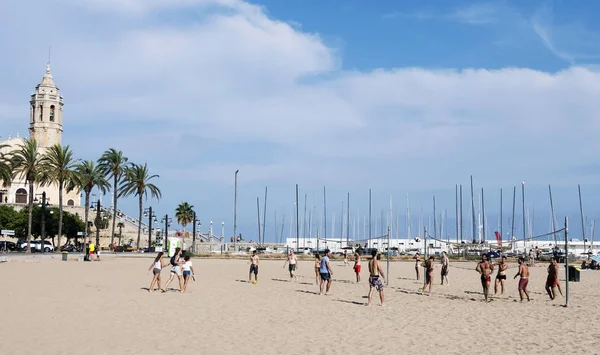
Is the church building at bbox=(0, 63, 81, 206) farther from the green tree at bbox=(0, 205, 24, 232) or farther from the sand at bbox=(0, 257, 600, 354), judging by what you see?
the sand at bbox=(0, 257, 600, 354)

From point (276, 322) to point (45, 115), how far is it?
9977 centimetres

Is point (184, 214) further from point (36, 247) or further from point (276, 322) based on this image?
point (276, 322)

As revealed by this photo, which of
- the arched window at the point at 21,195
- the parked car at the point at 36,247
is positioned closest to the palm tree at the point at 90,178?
the parked car at the point at 36,247

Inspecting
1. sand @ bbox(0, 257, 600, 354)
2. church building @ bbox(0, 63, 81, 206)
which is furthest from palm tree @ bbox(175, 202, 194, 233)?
sand @ bbox(0, 257, 600, 354)

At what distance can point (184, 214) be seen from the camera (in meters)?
94.2

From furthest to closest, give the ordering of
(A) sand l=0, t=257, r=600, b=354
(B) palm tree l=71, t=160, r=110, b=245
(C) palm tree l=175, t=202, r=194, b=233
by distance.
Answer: (C) palm tree l=175, t=202, r=194, b=233 → (B) palm tree l=71, t=160, r=110, b=245 → (A) sand l=0, t=257, r=600, b=354

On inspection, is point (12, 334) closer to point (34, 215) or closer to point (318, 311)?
Result: point (318, 311)

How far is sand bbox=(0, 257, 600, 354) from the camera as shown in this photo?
11461mm

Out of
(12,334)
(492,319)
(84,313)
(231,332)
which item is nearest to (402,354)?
(231,332)

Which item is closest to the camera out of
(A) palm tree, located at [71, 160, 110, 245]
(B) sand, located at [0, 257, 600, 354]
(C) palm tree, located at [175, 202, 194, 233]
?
(B) sand, located at [0, 257, 600, 354]

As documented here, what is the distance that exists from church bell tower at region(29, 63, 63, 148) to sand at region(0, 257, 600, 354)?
285ft

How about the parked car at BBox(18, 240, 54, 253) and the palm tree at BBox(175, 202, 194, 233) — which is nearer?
the parked car at BBox(18, 240, 54, 253)

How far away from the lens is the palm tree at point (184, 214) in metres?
94.1

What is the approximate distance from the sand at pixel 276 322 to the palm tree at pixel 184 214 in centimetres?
7057
